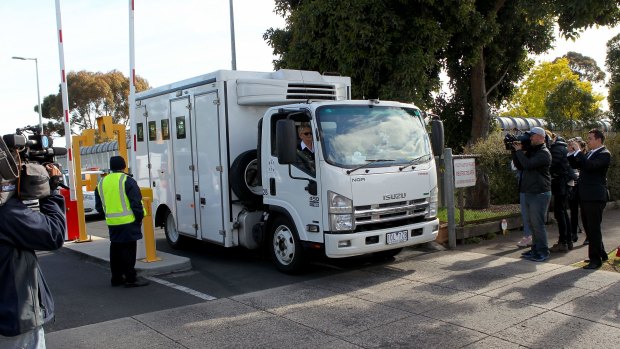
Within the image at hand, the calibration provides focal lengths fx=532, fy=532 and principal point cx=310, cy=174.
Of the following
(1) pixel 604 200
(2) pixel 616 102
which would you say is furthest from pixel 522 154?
(2) pixel 616 102

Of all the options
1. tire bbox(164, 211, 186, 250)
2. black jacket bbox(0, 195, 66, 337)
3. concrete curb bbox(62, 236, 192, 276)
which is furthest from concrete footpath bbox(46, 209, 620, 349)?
tire bbox(164, 211, 186, 250)

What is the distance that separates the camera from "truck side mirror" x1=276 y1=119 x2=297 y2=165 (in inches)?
258

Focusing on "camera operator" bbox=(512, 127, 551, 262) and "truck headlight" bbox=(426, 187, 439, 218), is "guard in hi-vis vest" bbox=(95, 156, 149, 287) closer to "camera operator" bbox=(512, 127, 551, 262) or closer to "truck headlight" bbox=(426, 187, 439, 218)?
"truck headlight" bbox=(426, 187, 439, 218)

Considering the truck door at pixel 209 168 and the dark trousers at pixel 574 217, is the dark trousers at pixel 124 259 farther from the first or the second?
the dark trousers at pixel 574 217

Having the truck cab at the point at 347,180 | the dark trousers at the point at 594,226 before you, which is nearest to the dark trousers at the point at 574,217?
the dark trousers at the point at 594,226

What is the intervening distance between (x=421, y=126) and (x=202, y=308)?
3921 millimetres

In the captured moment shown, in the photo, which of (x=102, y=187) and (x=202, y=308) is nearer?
(x=202, y=308)

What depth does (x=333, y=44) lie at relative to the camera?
36.7 ft

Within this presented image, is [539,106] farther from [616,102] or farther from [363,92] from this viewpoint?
[363,92]

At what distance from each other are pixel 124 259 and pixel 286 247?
7.06 feet

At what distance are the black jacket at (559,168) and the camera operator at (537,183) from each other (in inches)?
30.0

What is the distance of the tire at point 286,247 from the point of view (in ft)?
23.3

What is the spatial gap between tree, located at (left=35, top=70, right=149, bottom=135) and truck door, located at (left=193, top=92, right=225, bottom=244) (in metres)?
35.8

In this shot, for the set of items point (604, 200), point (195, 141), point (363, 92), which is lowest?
point (604, 200)
